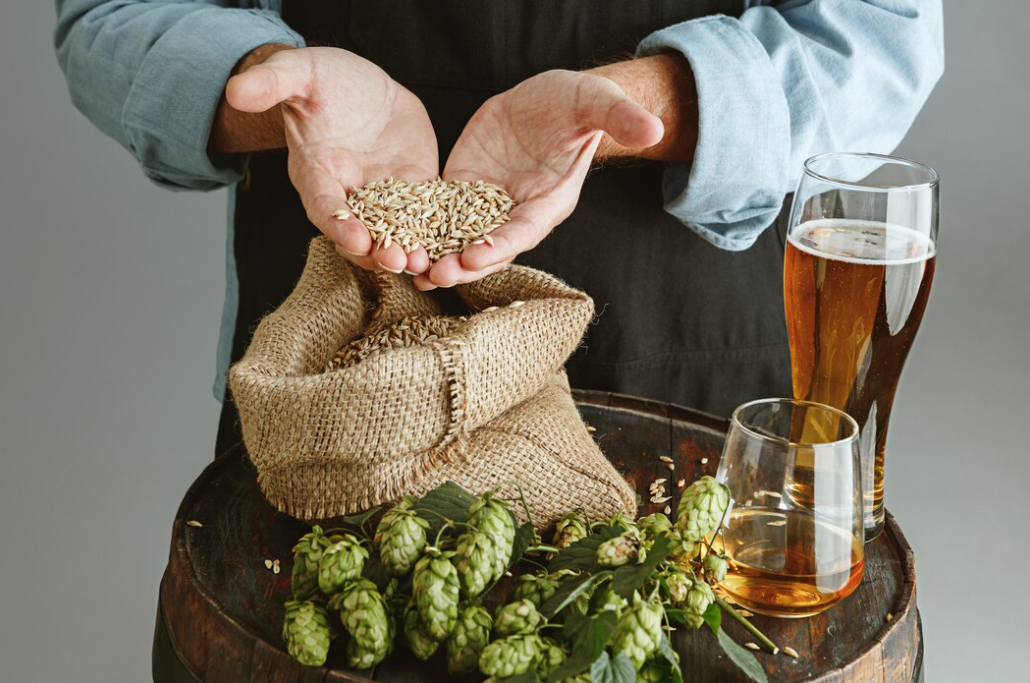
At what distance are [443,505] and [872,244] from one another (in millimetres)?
Result: 459

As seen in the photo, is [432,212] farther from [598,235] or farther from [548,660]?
[548,660]

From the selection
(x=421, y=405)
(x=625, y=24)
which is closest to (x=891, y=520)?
(x=421, y=405)

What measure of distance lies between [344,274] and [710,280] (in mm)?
595

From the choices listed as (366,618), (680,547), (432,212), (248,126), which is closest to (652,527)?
(680,547)

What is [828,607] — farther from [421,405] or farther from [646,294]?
[646,294]

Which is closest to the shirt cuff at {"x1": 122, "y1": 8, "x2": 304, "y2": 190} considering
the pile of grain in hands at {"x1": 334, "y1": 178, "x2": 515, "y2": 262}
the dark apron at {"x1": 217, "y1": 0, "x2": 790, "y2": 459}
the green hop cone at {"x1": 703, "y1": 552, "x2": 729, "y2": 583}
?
the dark apron at {"x1": 217, "y1": 0, "x2": 790, "y2": 459}

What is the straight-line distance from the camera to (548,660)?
0.71m

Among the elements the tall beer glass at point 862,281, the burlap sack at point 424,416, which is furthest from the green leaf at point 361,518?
the tall beer glass at point 862,281

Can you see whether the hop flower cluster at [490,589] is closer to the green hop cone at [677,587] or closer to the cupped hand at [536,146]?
the green hop cone at [677,587]

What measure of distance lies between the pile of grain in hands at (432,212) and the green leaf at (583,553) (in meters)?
0.37

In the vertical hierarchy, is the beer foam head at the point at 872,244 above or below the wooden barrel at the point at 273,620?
above

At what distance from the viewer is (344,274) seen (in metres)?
1.10

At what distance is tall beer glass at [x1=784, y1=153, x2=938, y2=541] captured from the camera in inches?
36.5

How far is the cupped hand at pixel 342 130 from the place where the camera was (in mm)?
1037
